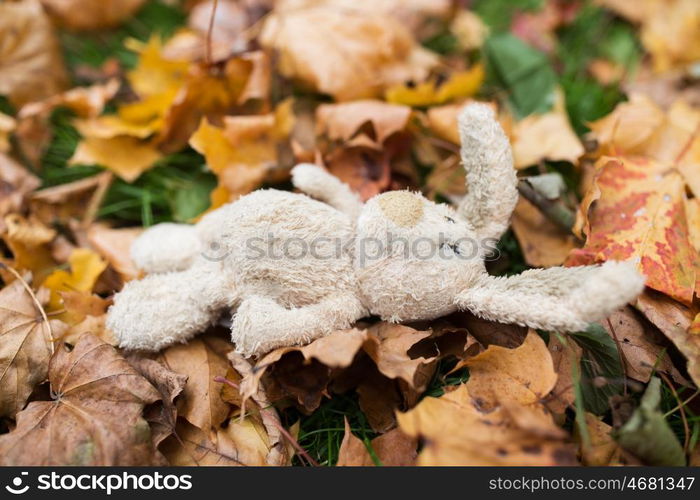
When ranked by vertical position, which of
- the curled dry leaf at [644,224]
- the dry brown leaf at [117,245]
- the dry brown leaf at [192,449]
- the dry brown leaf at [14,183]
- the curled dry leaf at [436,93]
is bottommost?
the dry brown leaf at [192,449]

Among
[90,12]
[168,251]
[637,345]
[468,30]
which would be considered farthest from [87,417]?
[468,30]

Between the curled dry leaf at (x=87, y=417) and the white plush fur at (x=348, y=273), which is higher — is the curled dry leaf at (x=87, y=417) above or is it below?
below

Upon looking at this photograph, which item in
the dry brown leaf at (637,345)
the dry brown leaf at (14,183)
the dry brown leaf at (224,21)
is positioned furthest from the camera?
the dry brown leaf at (224,21)

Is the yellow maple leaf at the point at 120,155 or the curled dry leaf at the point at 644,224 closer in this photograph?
the curled dry leaf at the point at 644,224

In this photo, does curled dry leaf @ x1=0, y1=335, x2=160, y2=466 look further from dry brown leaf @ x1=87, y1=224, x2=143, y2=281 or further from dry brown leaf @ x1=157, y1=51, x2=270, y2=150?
dry brown leaf @ x1=157, y1=51, x2=270, y2=150

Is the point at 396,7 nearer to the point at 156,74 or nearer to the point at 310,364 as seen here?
the point at 156,74

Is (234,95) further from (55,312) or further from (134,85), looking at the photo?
(55,312)

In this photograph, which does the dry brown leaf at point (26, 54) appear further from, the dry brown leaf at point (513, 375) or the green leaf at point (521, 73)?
the dry brown leaf at point (513, 375)

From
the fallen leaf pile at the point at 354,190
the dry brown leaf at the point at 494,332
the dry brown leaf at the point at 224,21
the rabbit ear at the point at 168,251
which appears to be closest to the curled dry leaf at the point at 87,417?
the fallen leaf pile at the point at 354,190

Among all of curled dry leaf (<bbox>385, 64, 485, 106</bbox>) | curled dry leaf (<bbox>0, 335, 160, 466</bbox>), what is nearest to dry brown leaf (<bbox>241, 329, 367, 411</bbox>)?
curled dry leaf (<bbox>0, 335, 160, 466</bbox>)
